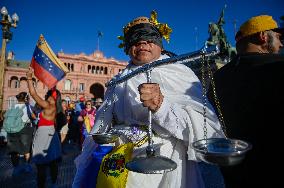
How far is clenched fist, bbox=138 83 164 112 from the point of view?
1575 millimetres

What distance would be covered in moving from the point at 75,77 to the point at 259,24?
169ft

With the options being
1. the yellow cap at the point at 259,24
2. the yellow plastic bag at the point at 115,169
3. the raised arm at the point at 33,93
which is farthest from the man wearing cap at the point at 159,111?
the raised arm at the point at 33,93

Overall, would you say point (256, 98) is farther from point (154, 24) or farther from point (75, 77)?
point (75, 77)

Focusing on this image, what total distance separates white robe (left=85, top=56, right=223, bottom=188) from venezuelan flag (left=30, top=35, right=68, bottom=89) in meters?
3.95

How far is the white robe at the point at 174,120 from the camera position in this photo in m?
1.88

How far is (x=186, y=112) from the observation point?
194 cm

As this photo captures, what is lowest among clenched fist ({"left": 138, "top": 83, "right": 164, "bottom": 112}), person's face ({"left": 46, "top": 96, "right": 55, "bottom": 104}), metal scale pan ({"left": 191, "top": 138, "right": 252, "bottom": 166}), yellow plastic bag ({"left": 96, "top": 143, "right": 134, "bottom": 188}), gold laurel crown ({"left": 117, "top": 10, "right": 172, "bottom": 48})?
yellow plastic bag ({"left": 96, "top": 143, "right": 134, "bottom": 188})

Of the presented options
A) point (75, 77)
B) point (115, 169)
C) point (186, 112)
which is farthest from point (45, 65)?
point (75, 77)

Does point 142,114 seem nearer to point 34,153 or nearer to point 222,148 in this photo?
point 222,148

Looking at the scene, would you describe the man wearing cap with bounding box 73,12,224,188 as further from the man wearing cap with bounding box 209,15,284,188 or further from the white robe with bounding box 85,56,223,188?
the man wearing cap with bounding box 209,15,284,188

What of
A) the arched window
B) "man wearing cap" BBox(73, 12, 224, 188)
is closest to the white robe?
"man wearing cap" BBox(73, 12, 224, 188)

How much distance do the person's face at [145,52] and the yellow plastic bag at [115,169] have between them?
2.94 ft

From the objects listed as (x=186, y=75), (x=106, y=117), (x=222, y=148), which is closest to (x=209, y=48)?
(x=222, y=148)

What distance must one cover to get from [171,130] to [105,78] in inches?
2138
